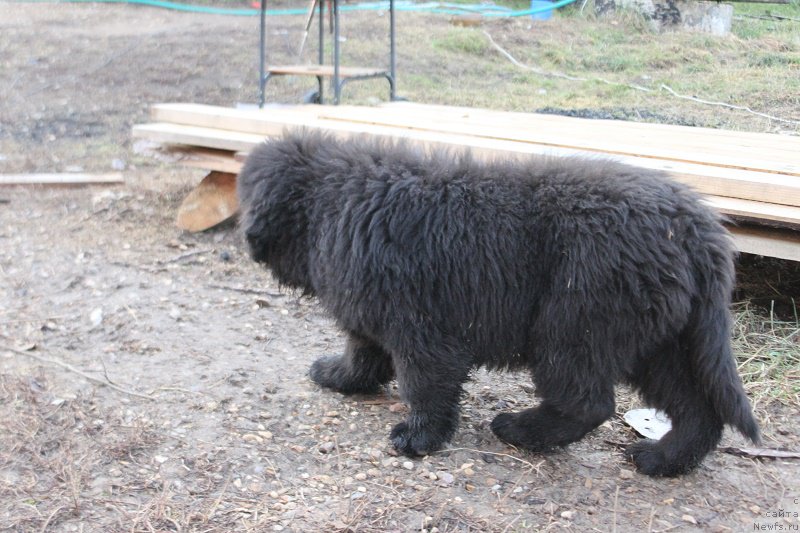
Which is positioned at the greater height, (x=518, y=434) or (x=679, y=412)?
(x=679, y=412)

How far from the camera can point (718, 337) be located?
3.08 meters

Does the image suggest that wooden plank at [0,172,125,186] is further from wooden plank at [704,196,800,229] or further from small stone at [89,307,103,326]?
wooden plank at [704,196,800,229]

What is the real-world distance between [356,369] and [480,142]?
71.3 inches

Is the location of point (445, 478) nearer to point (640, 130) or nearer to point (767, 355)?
point (767, 355)

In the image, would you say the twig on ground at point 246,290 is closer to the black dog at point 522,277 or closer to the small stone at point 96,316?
the small stone at point 96,316

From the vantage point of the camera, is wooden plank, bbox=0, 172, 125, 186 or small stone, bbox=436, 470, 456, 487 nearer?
small stone, bbox=436, 470, 456, 487

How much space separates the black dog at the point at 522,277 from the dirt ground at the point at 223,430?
8.2 inches

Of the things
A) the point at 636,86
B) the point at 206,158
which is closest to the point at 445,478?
the point at 206,158

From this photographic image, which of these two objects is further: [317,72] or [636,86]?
[636,86]

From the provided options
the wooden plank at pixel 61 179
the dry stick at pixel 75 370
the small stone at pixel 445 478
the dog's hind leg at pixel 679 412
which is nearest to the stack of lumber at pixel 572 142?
the wooden plank at pixel 61 179

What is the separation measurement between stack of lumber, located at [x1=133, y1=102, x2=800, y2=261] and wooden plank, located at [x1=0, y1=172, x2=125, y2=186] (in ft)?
2.70

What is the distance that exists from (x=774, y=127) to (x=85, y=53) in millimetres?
8486

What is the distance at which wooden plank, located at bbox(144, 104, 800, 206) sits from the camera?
413 centimetres

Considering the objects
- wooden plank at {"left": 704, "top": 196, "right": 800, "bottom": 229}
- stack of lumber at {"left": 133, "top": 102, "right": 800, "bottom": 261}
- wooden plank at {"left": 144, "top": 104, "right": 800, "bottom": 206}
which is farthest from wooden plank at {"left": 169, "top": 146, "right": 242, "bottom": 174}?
wooden plank at {"left": 704, "top": 196, "right": 800, "bottom": 229}
